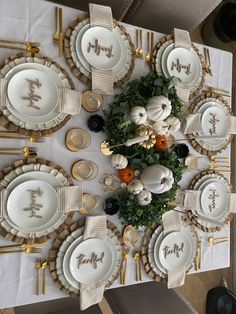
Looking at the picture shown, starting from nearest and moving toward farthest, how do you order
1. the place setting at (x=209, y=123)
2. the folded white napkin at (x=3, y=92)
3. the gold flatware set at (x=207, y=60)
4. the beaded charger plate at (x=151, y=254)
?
the folded white napkin at (x=3, y=92), the beaded charger plate at (x=151, y=254), the place setting at (x=209, y=123), the gold flatware set at (x=207, y=60)

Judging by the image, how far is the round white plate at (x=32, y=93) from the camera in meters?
1.03

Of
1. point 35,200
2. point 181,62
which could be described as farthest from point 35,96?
point 181,62

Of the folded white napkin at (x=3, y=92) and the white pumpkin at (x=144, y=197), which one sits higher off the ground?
the folded white napkin at (x=3, y=92)

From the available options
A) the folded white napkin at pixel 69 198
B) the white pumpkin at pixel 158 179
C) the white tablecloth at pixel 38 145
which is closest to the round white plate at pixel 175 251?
the white tablecloth at pixel 38 145

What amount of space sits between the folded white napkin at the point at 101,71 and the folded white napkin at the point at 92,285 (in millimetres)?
500

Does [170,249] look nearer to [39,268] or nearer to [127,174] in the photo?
[127,174]

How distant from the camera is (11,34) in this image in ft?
3.50

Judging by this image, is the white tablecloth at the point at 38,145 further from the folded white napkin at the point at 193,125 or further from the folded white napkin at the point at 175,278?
the folded white napkin at the point at 193,125

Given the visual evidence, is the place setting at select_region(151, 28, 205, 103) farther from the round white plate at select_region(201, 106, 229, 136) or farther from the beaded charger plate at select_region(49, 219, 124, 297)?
the beaded charger plate at select_region(49, 219, 124, 297)

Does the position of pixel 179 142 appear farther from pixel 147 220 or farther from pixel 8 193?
pixel 8 193

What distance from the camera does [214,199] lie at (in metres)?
1.50

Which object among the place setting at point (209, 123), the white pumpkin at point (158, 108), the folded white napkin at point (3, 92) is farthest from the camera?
the place setting at point (209, 123)

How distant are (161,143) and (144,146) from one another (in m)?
0.08

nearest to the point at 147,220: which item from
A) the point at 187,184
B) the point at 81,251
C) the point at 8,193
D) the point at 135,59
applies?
the point at 81,251
